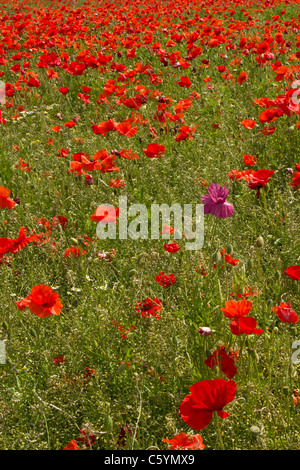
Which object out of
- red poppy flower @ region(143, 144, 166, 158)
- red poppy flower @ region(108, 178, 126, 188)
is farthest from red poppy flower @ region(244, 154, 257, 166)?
red poppy flower @ region(108, 178, 126, 188)

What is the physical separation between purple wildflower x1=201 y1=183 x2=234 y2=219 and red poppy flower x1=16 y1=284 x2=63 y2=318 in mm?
683

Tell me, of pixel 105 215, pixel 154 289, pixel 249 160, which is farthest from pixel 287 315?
pixel 249 160

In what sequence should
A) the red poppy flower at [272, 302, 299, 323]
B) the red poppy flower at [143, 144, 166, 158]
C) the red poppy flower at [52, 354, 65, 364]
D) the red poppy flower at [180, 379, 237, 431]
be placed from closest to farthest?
the red poppy flower at [180, 379, 237, 431]
the red poppy flower at [272, 302, 299, 323]
the red poppy flower at [52, 354, 65, 364]
the red poppy flower at [143, 144, 166, 158]

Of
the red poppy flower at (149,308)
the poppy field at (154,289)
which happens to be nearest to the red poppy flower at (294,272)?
the poppy field at (154,289)

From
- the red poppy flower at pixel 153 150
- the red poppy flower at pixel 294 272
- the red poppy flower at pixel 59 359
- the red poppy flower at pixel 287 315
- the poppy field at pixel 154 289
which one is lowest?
the red poppy flower at pixel 59 359

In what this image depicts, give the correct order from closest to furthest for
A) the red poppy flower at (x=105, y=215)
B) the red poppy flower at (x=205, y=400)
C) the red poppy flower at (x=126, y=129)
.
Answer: the red poppy flower at (x=205, y=400) → the red poppy flower at (x=105, y=215) → the red poppy flower at (x=126, y=129)

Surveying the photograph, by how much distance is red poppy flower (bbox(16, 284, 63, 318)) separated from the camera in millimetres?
1812

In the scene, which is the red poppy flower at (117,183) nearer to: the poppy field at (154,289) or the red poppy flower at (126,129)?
the poppy field at (154,289)

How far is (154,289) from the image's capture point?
8.12 feet

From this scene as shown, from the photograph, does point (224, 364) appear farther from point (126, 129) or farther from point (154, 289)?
point (126, 129)

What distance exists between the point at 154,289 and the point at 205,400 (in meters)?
1.21

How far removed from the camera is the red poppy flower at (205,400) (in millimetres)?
1249

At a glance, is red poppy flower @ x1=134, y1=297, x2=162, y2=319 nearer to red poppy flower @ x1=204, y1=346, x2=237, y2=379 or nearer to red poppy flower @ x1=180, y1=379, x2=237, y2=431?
red poppy flower @ x1=204, y1=346, x2=237, y2=379

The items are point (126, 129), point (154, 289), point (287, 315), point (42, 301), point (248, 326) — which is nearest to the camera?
point (248, 326)
